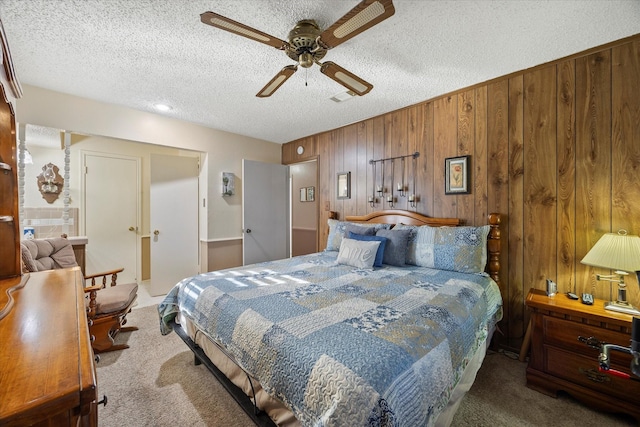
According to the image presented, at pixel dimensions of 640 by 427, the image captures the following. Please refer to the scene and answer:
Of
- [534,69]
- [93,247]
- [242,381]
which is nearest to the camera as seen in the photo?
[242,381]

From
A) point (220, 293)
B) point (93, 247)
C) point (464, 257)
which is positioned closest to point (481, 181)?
point (464, 257)

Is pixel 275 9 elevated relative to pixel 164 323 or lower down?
elevated

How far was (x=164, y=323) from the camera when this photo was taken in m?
2.17

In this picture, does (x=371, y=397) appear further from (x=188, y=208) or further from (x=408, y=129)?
(x=188, y=208)

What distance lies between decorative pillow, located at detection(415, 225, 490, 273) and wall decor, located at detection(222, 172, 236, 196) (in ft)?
9.51

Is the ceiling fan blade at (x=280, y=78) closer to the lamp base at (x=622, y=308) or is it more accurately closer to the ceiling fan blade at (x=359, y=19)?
the ceiling fan blade at (x=359, y=19)

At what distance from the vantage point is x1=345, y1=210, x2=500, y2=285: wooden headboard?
7.81 ft

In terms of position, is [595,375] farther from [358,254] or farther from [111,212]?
[111,212]

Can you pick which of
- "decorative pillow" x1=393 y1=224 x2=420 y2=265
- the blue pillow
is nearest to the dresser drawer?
"decorative pillow" x1=393 y1=224 x2=420 y2=265

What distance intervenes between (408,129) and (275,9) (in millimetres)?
2034

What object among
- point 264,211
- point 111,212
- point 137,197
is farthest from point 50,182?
A: point 264,211

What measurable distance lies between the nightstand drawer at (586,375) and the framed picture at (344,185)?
2594 mm

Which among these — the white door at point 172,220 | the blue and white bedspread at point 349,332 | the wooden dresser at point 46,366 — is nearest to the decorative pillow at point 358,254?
the blue and white bedspread at point 349,332

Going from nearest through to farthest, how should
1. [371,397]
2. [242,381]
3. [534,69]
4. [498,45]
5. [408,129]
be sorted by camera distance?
[371,397] < [242,381] < [498,45] < [534,69] < [408,129]
